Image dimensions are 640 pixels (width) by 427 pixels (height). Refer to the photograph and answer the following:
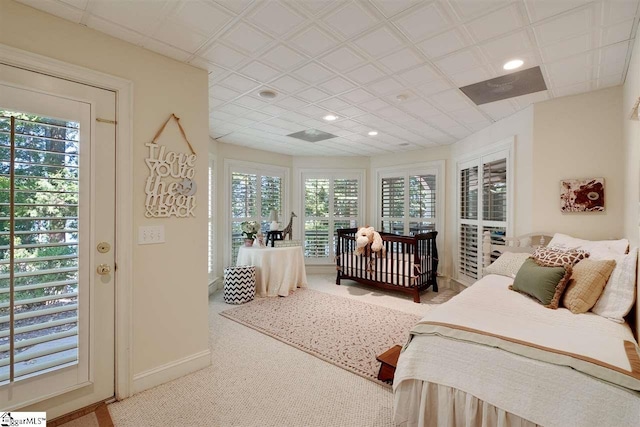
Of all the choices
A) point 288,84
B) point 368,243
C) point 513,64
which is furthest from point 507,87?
point 368,243

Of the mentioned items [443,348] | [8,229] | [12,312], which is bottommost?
[443,348]

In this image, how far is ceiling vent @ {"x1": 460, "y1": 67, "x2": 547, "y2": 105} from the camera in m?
2.45

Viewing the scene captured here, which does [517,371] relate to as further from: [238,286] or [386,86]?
[238,286]

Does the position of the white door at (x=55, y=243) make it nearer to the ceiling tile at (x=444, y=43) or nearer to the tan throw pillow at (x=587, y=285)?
the ceiling tile at (x=444, y=43)

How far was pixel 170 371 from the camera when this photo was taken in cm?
218

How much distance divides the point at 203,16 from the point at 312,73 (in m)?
Result: 0.94

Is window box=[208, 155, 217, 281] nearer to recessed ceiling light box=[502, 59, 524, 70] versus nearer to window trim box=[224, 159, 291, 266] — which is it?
window trim box=[224, 159, 291, 266]

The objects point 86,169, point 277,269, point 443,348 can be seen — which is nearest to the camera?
point 443,348

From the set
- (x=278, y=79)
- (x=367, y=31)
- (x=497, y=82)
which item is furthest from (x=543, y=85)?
(x=278, y=79)

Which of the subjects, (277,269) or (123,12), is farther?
(277,269)

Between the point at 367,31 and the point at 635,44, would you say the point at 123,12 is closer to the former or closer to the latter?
the point at 367,31

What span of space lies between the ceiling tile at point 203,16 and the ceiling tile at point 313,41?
451mm

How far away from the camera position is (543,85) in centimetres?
262

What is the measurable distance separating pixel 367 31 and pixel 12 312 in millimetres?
2617
